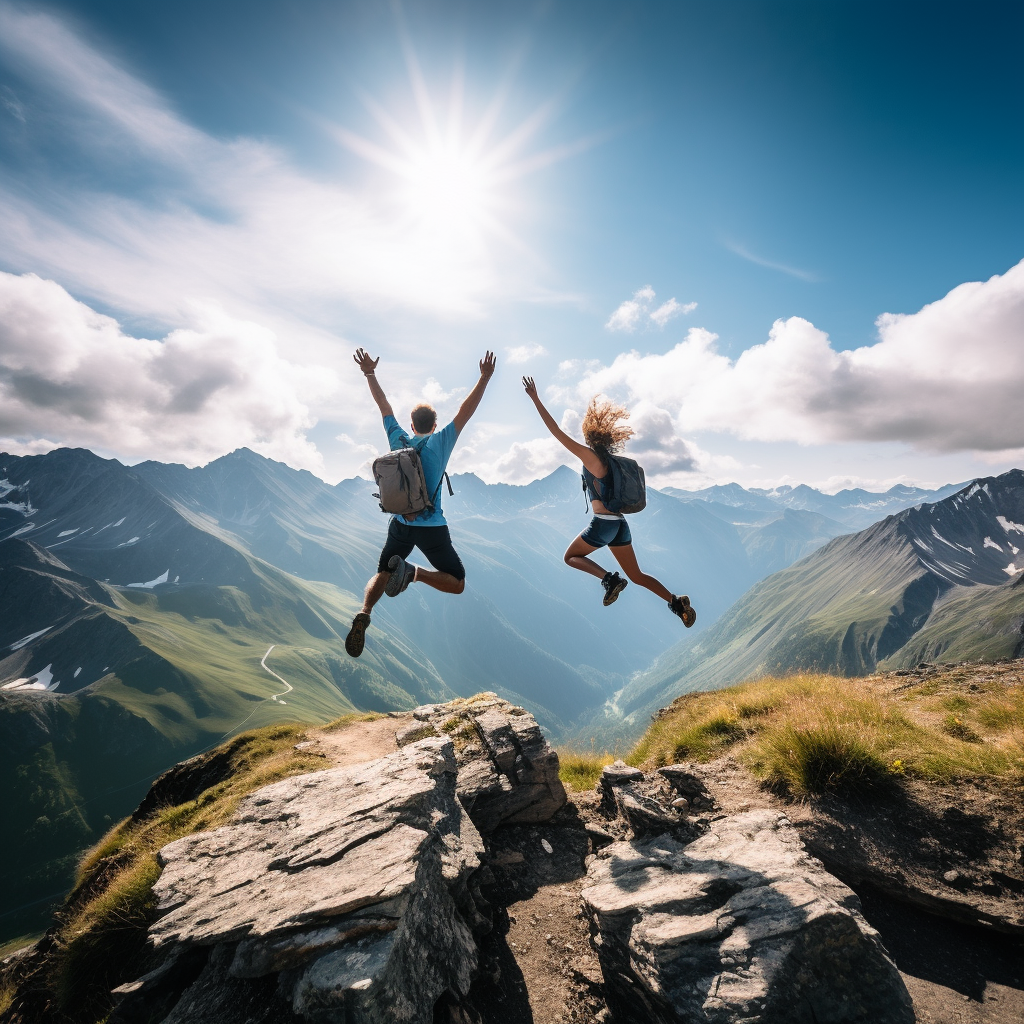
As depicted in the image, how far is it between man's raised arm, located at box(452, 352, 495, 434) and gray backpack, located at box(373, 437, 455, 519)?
111cm

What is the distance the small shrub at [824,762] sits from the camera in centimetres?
766

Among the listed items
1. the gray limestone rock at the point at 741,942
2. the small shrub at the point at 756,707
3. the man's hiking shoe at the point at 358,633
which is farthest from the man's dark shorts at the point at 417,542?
the small shrub at the point at 756,707

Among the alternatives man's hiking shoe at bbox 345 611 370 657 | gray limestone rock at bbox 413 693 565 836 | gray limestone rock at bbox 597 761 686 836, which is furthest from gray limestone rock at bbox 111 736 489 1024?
gray limestone rock at bbox 597 761 686 836

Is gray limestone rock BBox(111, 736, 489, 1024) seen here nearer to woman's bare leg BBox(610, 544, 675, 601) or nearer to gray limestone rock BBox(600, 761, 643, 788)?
gray limestone rock BBox(600, 761, 643, 788)

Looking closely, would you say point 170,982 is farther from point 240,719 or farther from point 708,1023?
point 240,719

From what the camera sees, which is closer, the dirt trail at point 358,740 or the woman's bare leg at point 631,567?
the woman's bare leg at point 631,567

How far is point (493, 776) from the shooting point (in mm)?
9906

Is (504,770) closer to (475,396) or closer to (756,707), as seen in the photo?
(756,707)

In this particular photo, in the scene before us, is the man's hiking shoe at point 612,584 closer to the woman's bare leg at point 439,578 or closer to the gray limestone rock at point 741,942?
the woman's bare leg at point 439,578

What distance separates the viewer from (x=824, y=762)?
794 centimetres

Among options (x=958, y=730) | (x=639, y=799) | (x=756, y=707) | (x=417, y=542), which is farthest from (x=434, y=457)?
(x=958, y=730)

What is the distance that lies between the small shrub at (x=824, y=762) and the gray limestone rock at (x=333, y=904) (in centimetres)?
524

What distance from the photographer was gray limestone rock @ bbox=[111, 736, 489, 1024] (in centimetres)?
477

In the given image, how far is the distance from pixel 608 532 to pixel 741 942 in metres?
6.95
